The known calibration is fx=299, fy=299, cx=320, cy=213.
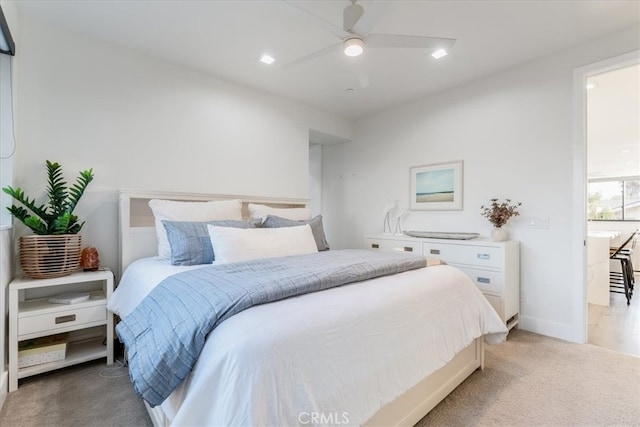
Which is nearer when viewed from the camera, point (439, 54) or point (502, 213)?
point (439, 54)

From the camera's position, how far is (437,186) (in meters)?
3.68

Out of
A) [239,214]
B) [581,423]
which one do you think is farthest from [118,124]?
[581,423]

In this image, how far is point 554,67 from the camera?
283cm

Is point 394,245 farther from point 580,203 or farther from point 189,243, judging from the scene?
point 189,243

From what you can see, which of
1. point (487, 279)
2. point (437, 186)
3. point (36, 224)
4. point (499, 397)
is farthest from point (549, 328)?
point (36, 224)

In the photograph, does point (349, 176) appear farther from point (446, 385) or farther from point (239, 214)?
point (446, 385)

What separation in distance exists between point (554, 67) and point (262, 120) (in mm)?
3055

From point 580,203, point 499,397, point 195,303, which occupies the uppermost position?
point 580,203

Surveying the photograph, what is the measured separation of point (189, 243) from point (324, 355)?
1540mm

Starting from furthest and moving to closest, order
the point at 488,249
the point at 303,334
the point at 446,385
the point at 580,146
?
the point at 488,249, the point at 580,146, the point at 446,385, the point at 303,334

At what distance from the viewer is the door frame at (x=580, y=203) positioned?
2641 millimetres

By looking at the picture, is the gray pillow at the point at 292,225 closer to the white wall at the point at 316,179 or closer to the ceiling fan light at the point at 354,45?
the ceiling fan light at the point at 354,45

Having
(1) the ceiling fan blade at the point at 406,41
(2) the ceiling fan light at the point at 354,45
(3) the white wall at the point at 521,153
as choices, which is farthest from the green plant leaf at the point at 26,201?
(3) the white wall at the point at 521,153

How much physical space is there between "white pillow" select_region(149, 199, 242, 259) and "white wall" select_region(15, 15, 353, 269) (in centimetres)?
41
